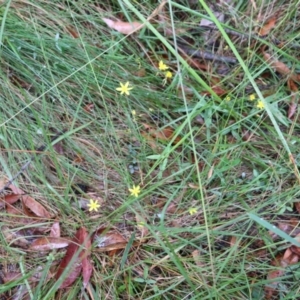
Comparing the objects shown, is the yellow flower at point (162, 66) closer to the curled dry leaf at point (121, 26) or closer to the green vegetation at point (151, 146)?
the green vegetation at point (151, 146)

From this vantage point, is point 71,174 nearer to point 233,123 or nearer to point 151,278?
point 151,278

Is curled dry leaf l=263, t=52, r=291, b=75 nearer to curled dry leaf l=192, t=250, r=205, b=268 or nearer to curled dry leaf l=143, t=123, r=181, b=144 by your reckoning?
curled dry leaf l=143, t=123, r=181, b=144

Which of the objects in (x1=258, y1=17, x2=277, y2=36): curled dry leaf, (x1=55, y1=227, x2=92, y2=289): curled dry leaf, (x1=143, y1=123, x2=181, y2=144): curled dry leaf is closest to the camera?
(x1=55, y1=227, x2=92, y2=289): curled dry leaf

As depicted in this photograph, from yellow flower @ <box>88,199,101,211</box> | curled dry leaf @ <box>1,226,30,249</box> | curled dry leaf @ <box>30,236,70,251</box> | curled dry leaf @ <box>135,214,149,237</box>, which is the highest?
yellow flower @ <box>88,199,101,211</box>

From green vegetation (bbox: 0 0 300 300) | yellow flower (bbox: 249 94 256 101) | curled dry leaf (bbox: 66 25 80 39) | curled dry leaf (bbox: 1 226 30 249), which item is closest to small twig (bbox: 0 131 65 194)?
green vegetation (bbox: 0 0 300 300)

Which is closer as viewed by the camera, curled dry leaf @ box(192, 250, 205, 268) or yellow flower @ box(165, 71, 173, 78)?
curled dry leaf @ box(192, 250, 205, 268)

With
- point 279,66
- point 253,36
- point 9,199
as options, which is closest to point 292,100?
point 279,66

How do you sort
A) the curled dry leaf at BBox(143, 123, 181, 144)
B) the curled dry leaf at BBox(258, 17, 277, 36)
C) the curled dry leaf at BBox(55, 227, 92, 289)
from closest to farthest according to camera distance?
the curled dry leaf at BBox(55, 227, 92, 289), the curled dry leaf at BBox(143, 123, 181, 144), the curled dry leaf at BBox(258, 17, 277, 36)
